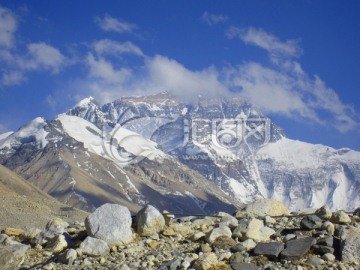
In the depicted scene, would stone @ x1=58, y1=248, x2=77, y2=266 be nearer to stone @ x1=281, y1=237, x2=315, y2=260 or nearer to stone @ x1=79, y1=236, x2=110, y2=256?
stone @ x1=79, y1=236, x2=110, y2=256

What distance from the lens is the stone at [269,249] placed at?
14055 mm

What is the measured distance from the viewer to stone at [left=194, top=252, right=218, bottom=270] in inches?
529

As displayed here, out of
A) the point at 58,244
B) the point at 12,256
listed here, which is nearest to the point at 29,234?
the point at 58,244

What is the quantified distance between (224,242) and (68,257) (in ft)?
14.9

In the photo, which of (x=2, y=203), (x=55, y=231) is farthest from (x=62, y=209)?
(x=55, y=231)

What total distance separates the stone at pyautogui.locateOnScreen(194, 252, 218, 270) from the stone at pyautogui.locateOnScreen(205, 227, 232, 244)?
1735 millimetres

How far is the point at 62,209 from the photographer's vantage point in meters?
115

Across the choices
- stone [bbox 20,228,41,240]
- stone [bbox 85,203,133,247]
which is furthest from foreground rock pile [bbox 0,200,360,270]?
stone [bbox 20,228,41,240]

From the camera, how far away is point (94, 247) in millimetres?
15766

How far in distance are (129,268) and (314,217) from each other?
583 cm

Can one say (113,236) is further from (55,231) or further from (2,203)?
(2,203)

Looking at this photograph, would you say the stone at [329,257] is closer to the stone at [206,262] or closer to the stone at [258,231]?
the stone at [258,231]

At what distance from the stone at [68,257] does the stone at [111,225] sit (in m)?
0.91

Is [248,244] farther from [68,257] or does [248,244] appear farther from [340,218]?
[68,257]
